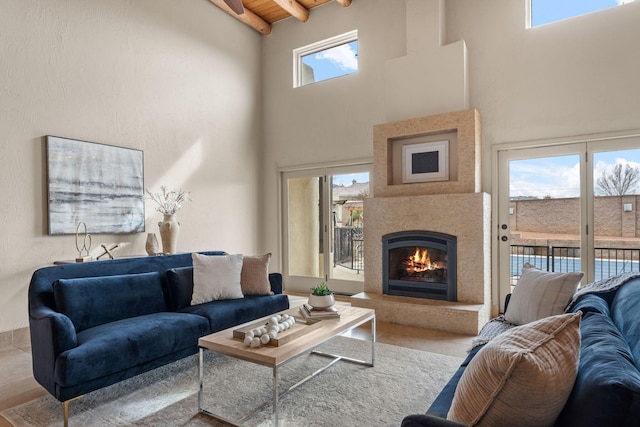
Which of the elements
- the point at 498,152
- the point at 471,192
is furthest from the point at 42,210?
the point at 498,152

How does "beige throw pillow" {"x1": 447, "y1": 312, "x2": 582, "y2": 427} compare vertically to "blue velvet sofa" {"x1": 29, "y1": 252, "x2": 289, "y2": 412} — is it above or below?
above

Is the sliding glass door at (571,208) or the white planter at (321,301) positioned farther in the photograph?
the sliding glass door at (571,208)

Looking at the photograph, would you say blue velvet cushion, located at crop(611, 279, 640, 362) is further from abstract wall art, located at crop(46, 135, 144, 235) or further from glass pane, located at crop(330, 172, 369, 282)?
abstract wall art, located at crop(46, 135, 144, 235)

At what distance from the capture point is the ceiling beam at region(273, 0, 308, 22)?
5.31 metres

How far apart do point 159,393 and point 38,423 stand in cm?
65

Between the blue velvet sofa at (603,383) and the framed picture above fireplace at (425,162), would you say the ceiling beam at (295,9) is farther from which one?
the blue velvet sofa at (603,383)

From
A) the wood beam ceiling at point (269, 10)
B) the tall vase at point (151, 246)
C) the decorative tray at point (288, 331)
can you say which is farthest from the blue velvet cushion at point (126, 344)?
the wood beam ceiling at point (269, 10)

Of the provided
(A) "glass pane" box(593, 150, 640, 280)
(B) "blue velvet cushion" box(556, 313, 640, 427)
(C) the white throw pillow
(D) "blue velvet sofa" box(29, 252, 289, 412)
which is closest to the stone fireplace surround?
(A) "glass pane" box(593, 150, 640, 280)

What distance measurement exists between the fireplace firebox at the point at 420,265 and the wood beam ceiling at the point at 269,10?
142 inches

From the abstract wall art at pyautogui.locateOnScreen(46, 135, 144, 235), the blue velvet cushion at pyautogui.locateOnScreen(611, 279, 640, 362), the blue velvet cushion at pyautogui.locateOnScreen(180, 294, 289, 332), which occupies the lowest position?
the blue velvet cushion at pyautogui.locateOnScreen(180, 294, 289, 332)

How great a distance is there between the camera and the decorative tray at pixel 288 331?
2.14 m

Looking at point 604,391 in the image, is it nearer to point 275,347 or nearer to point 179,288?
point 275,347

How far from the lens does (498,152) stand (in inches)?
175

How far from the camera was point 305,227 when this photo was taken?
19.7 ft
